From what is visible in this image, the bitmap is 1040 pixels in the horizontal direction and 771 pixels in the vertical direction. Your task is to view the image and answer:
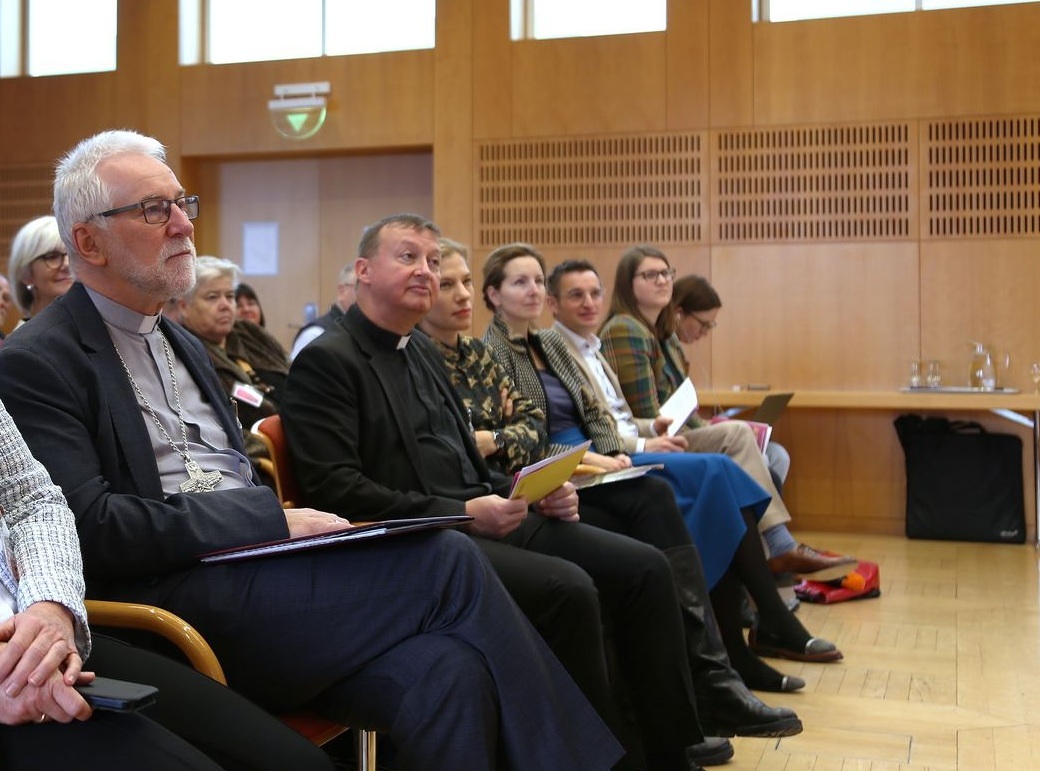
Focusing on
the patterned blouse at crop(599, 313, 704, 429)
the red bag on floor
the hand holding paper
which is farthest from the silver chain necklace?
the red bag on floor

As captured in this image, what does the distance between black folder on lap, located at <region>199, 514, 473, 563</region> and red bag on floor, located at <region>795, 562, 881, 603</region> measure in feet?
10.2

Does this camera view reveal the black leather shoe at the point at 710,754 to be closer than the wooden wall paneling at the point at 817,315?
Yes

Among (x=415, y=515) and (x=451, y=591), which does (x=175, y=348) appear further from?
(x=451, y=591)

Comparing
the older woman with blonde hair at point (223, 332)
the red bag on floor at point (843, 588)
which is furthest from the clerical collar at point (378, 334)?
the red bag on floor at point (843, 588)

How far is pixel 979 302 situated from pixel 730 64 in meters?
2.11

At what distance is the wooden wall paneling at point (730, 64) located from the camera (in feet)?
22.3

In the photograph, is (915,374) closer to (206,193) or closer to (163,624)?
(206,193)

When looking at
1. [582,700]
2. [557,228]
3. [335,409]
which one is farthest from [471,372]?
[557,228]

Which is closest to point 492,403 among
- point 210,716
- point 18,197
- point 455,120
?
point 210,716

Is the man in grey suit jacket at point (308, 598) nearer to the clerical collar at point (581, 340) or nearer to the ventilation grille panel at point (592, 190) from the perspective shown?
the clerical collar at point (581, 340)

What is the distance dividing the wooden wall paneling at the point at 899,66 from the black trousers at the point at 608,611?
4878mm

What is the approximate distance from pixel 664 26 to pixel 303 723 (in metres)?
6.28

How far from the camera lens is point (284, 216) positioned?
8125mm

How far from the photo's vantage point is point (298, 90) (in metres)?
7.56
